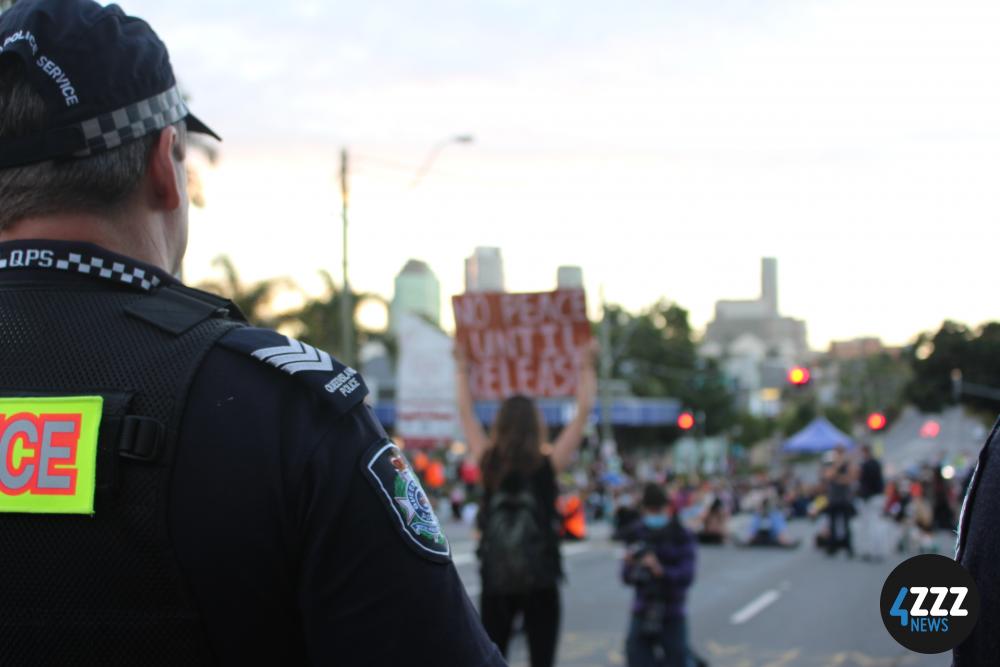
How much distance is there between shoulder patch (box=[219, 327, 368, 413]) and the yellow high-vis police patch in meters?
0.19

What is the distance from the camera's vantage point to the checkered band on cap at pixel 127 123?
170cm

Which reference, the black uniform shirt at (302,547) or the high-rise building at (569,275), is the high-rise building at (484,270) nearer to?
the high-rise building at (569,275)

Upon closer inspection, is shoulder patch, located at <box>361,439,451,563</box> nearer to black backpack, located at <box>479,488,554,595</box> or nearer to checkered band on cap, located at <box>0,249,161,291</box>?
checkered band on cap, located at <box>0,249,161,291</box>

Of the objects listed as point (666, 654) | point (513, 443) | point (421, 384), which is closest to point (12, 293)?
point (513, 443)

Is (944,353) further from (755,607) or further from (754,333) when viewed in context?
(754,333)

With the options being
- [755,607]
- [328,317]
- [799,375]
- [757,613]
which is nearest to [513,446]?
[757,613]

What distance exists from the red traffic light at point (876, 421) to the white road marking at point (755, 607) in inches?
528

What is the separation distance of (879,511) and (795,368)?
3048 mm

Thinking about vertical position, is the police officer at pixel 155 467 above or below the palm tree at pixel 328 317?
below

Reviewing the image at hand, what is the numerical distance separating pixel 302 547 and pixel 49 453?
1.12 feet

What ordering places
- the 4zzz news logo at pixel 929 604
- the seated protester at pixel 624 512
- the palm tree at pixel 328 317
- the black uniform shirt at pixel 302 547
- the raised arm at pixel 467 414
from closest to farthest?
1. the 4zzz news logo at pixel 929 604
2. the black uniform shirt at pixel 302 547
3. the raised arm at pixel 467 414
4. the seated protester at pixel 624 512
5. the palm tree at pixel 328 317

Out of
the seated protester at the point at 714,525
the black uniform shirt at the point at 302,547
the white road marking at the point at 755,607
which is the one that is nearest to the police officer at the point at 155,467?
the black uniform shirt at the point at 302,547

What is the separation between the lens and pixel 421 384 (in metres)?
20.3

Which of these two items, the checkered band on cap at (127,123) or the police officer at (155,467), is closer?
the police officer at (155,467)
